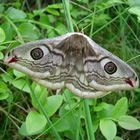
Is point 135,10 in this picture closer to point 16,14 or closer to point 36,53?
point 36,53

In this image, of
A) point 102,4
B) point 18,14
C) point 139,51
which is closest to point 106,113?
point 18,14

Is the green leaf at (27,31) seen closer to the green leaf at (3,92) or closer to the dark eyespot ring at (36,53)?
the green leaf at (3,92)

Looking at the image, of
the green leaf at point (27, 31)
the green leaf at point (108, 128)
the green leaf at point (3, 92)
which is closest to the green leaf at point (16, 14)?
the green leaf at point (27, 31)

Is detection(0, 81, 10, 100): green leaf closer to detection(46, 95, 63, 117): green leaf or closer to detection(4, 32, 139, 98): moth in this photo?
detection(46, 95, 63, 117): green leaf

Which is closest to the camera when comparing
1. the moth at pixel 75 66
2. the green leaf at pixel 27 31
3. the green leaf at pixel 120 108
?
the moth at pixel 75 66

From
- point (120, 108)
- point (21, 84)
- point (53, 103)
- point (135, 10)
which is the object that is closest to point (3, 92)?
point (21, 84)

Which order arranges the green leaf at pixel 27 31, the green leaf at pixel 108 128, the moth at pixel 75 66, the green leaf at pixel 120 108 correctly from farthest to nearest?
the green leaf at pixel 27 31 < the green leaf at pixel 120 108 < the green leaf at pixel 108 128 < the moth at pixel 75 66

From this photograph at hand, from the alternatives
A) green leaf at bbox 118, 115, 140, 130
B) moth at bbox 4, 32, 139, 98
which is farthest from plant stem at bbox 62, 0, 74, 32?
green leaf at bbox 118, 115, 140, 130
